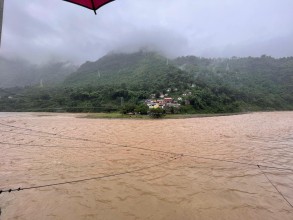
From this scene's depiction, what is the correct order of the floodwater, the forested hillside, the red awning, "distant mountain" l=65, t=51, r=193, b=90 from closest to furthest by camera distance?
the red awning, the floodwater, the forested hillside, "distant mountain" l=65, t=51, r=193, b=90

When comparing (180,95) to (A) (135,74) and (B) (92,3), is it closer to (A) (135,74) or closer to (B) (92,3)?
(A) (135,74)

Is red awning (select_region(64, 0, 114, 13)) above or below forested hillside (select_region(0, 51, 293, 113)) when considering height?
below

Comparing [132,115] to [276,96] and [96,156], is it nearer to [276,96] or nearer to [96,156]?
[96,156]

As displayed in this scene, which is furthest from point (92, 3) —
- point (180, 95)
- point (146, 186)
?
point (180, 95)

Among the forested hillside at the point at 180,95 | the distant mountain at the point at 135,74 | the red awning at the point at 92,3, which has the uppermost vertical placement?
the distant mountain at the point at 135,74

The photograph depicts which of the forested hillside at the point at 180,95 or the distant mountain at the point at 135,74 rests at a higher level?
the distant mountain at the point at 135,74

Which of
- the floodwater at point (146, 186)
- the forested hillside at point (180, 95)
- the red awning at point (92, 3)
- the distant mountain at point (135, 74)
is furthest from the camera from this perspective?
the distant mountain at point (135, 74)

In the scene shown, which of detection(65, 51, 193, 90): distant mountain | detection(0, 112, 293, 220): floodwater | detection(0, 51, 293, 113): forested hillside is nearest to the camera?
detection(0, 112, 293, 220): floodwater

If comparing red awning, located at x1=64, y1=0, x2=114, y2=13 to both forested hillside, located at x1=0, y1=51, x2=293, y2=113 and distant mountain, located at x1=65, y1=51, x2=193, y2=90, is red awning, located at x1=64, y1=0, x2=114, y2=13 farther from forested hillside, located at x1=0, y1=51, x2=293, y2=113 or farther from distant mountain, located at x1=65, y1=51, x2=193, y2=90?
distant mountain, located at x1=65, y1=51, x2=193, y2=90

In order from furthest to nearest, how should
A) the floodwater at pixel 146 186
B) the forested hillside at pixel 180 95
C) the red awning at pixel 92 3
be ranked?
the forested hillside at pixel 180 95
the floodwater at pixel 146 186
the red awning at pixel 92 3

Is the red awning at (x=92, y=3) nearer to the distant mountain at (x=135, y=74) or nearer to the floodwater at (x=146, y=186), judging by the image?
the floodwater at (x=146, y=186)

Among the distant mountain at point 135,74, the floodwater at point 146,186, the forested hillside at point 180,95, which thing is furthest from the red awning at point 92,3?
the distant mountain at point 135,74

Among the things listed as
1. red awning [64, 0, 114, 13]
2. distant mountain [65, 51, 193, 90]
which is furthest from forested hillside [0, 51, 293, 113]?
red awning [64, 0, 114, 13]

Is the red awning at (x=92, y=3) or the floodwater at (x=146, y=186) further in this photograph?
the floodwater at (x=146, y=186)
